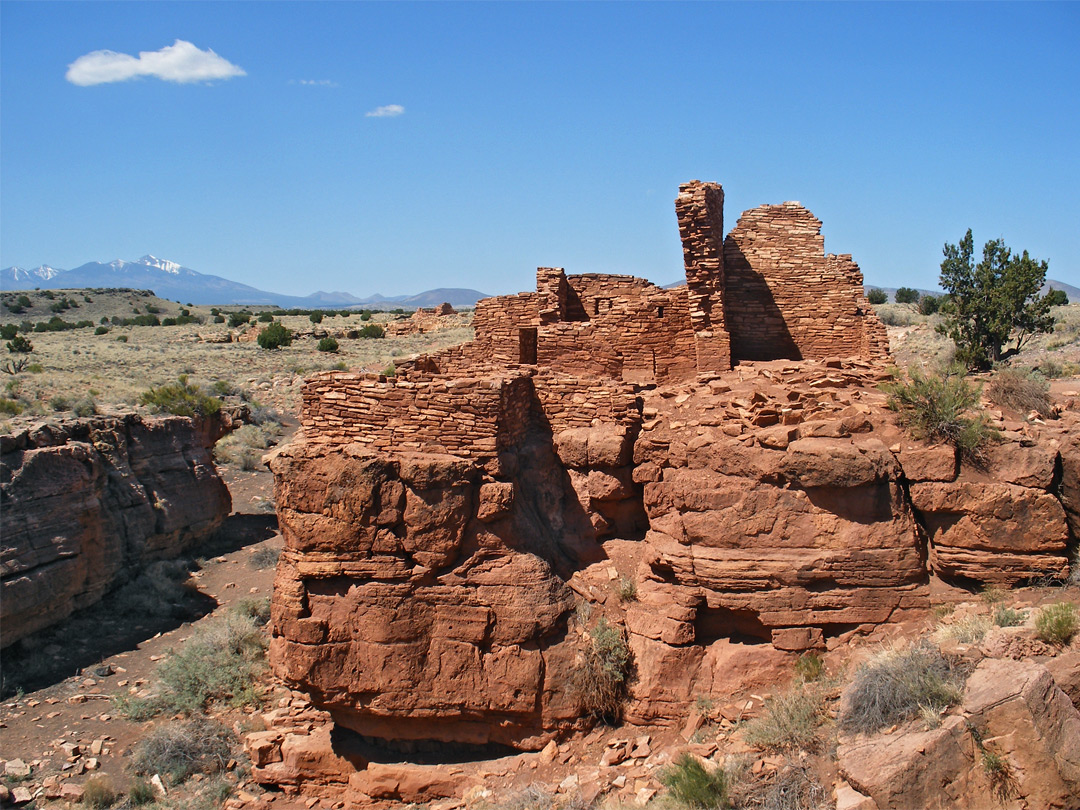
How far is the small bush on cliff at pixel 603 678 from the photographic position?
904 cm

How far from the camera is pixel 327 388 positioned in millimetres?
9406

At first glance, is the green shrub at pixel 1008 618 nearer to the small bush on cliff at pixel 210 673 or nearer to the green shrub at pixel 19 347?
the small bush on cliff at pixel 210 673

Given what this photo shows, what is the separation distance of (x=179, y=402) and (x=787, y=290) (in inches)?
750

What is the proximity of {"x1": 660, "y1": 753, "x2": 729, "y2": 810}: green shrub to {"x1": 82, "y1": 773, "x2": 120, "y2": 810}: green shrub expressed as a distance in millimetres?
7994

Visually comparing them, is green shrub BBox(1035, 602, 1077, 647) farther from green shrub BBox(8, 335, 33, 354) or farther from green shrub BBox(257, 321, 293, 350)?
green shrub BBox(8, 335, 33, 354)

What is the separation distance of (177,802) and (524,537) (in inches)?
236

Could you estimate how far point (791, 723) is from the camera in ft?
25.0

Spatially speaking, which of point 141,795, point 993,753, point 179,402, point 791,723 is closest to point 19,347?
point 179,402

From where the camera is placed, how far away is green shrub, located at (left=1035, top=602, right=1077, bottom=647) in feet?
22.9

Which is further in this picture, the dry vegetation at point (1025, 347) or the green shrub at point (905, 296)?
the green shrub at point (905, 296)

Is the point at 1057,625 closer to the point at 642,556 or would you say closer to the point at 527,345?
the point at 642,556

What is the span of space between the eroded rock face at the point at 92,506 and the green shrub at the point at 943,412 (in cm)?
1509

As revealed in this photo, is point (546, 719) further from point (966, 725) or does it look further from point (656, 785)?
point (966, 725)

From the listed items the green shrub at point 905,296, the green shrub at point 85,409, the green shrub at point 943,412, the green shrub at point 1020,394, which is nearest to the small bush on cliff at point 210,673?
the green shrub at point 85,409
